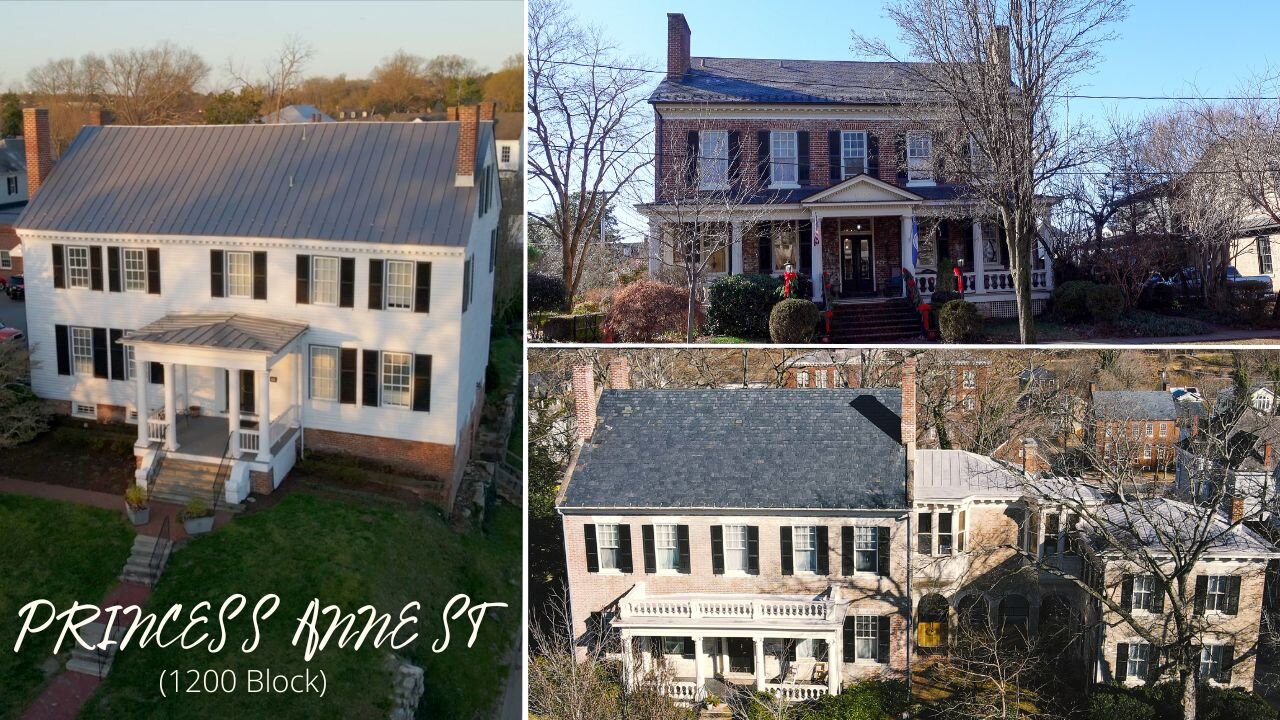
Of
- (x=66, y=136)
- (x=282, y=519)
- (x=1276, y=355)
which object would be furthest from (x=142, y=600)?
(x=66, y=136)

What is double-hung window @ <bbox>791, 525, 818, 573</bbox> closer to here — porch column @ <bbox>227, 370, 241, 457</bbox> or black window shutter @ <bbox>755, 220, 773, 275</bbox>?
black window shutter @ <bbox>755, 220, 773, 275</bbox>

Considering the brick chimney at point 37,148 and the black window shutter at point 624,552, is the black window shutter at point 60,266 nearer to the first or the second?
the brick chimney at point 37,148

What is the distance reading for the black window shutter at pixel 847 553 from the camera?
42.3 feet

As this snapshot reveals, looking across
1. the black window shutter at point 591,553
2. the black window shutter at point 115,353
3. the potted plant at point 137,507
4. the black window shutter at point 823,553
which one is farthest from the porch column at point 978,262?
the black window shutter at point 115,353

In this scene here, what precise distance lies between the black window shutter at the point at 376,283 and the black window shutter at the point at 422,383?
0.94m

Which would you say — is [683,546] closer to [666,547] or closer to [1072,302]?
[666,547]

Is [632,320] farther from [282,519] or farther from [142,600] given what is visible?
[142,600]

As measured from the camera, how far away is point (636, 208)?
46.9 ft

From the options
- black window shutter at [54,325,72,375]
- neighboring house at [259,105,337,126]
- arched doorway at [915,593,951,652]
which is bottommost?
arched doorway at [915,593,951,652]

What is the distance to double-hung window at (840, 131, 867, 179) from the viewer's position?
16.7 meters

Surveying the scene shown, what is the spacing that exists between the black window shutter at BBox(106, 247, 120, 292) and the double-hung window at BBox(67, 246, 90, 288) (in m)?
0.36

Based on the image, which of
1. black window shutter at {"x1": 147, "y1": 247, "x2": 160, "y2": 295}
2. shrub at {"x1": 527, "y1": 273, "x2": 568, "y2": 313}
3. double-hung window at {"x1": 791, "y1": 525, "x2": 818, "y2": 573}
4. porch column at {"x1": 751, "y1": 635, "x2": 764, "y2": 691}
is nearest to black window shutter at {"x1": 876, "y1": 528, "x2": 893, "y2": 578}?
double-hung window at {"x1": 791, "y1": 525, "x2": 818, "y2": 573}

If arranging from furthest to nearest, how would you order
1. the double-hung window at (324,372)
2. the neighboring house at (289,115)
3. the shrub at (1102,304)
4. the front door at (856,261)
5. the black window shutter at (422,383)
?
the neighboring house at (289,115) < the front door at (856,261) < the double-hung window at (324,372) < the black window shutter at (422,383) < the shrub at (1102,304)

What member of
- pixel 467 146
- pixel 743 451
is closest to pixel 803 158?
pixel 467 146
